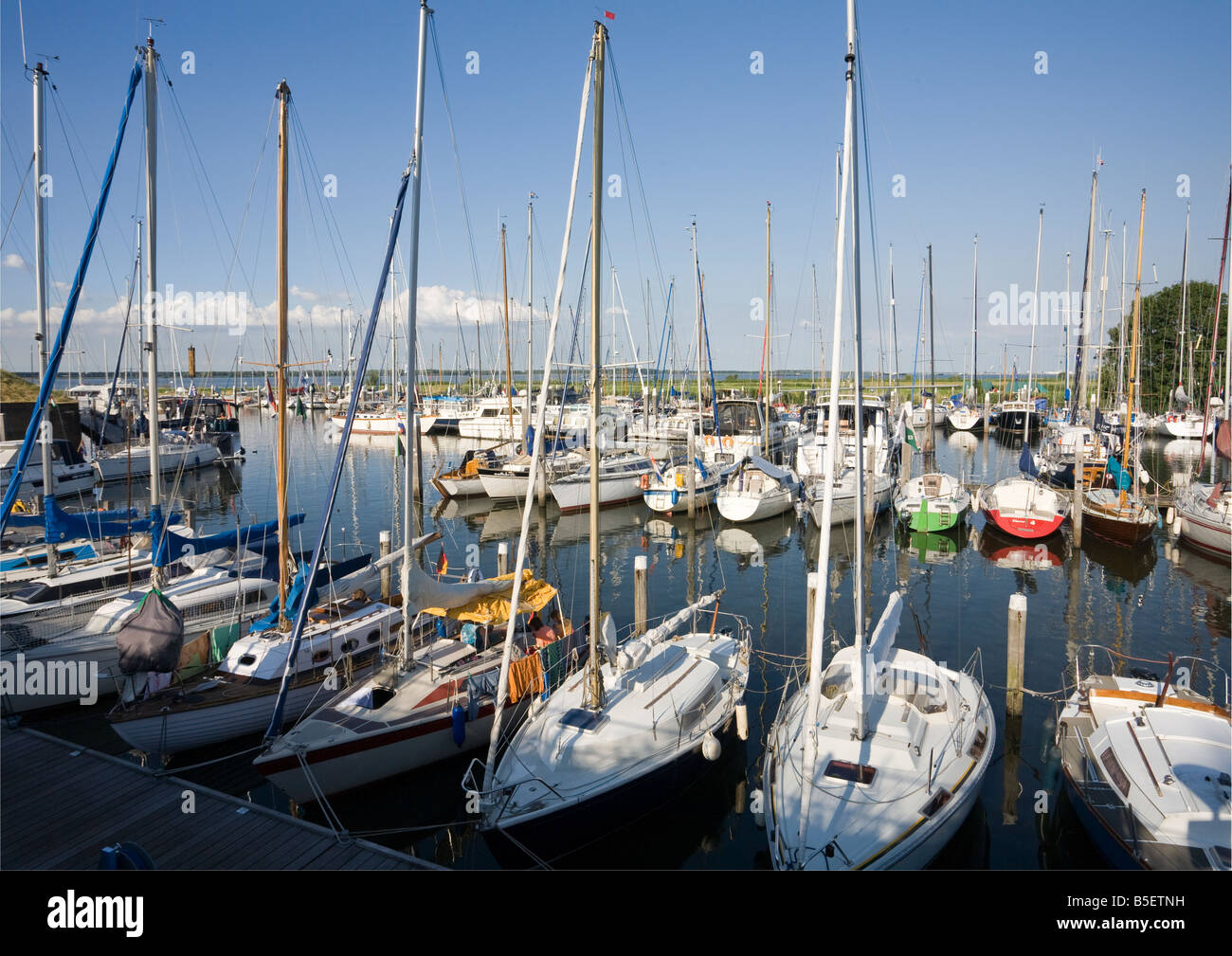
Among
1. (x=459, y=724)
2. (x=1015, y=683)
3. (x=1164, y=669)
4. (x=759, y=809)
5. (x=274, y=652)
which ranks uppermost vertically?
(x=274, y=652)

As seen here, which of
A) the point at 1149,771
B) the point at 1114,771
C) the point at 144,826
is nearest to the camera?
the point at 144,826

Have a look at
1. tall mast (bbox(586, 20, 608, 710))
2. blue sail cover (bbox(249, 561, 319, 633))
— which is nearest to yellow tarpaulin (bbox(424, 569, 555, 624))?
blue sail cover (bbox(249, 561, 319, 633))

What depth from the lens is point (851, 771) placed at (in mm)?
10062

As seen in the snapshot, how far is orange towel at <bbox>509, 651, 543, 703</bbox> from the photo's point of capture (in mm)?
13711

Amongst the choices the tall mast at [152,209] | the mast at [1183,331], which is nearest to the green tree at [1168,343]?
the mast at [1183,331]

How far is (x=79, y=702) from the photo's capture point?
15.4 meters

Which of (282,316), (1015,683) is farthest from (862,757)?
(282,316)

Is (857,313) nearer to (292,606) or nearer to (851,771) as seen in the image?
(851,771)

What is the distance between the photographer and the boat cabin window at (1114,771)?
32.7 feet

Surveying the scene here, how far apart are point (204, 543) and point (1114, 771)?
19.2 metres

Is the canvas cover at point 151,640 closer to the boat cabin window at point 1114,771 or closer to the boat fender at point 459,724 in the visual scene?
the boat fender at point 459,724

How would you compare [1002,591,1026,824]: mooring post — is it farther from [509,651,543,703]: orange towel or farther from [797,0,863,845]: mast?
[509,651,543,703]: orange towel

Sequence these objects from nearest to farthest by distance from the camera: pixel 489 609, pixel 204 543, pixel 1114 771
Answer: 1. pixel 1114 771
2. pixel 489 609
3. pixel 204 543
